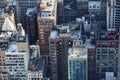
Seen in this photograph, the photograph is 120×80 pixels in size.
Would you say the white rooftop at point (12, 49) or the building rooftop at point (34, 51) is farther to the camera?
the building rooftop at point (34, 51)

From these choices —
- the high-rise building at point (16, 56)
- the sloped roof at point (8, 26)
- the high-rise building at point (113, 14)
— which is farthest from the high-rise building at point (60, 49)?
the high-rise building at point (113, 14)

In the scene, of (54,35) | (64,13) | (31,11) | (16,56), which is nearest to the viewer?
(16,56)

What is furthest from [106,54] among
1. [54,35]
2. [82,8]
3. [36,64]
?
[82,8]

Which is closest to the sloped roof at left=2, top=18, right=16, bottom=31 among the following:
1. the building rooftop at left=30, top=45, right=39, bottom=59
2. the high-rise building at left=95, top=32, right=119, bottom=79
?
the building rooftop at left=30, top=45, right=39, bottom=59

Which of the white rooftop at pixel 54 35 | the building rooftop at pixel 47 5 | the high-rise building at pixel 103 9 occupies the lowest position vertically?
the white rooftop at pixel 54 35

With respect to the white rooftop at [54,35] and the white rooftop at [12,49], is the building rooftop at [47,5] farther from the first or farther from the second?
the white rooftop at [12,49]

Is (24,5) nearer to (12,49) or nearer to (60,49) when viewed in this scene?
(60,49)

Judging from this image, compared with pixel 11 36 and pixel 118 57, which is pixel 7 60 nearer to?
pixel 11 36

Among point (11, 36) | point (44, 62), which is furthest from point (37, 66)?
point (11, 36)
